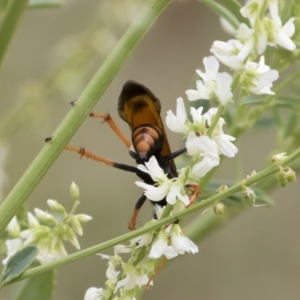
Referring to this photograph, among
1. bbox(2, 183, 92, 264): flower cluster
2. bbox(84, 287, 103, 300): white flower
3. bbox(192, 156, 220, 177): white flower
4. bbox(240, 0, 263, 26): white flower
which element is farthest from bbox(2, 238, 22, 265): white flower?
bbox(240, 0, 263, 26): white flower

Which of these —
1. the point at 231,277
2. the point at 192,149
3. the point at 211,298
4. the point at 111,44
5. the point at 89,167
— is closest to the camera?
the point at 192,149

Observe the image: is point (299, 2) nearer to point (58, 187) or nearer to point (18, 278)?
point (18, 278)

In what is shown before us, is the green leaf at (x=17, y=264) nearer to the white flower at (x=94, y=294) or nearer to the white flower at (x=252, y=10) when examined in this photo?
the white flower at (x=94, y=294)

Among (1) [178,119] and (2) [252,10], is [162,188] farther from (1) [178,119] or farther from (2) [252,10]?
(2) [252,10]

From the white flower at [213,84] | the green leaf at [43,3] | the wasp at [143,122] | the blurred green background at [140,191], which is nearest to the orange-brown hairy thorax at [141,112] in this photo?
the wasp at [143,122]

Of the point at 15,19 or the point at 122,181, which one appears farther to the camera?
the point at 122,181

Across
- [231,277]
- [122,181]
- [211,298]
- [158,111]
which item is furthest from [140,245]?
[211,298]

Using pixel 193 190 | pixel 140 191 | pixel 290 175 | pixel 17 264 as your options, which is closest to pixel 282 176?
pixel 290 175
